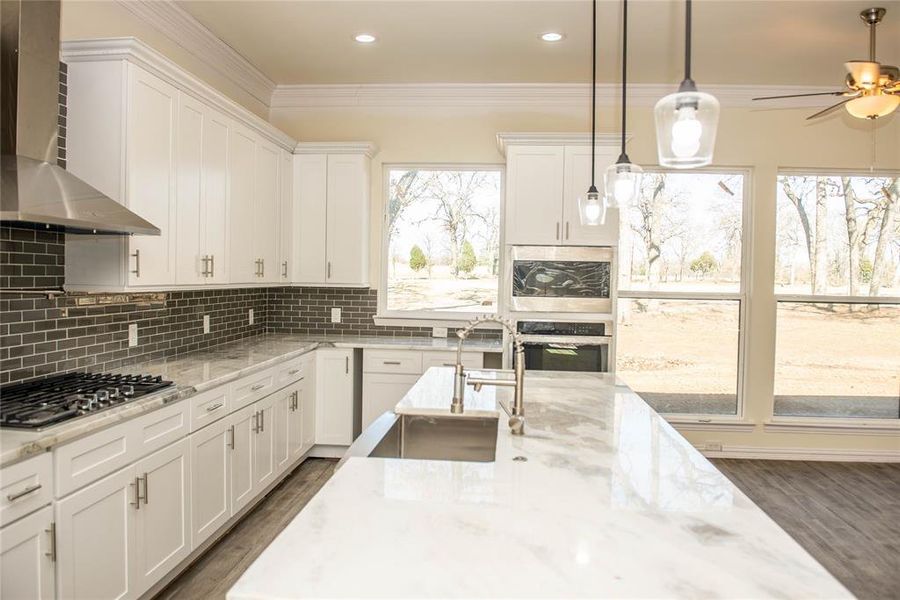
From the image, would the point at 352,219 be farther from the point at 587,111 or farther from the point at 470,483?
the point at 470,483

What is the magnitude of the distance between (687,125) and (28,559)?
2177 millimetres

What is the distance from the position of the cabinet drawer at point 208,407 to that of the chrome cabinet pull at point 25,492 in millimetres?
888

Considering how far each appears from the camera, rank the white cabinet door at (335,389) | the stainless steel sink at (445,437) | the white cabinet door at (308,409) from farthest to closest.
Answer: the white cabinet door at (335,389), the white cabinet door at (308,409), the stainless steel sink at (445,437)

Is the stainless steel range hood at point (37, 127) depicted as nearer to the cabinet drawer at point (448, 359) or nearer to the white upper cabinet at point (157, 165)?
the white upper cabinet at point (157, 165)

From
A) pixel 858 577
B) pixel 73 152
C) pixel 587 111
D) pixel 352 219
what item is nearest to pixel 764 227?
pixel 587 111

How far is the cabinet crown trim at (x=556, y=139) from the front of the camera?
4404 mm

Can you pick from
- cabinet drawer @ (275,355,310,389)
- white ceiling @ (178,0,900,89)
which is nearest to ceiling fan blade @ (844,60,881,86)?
white ceiling @ (178,0,900,89)

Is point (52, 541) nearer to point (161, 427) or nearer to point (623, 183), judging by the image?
point (161, 427)

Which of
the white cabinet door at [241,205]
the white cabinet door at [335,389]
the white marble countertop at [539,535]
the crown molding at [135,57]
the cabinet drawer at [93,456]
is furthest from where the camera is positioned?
the white cabinet door at [335,389]

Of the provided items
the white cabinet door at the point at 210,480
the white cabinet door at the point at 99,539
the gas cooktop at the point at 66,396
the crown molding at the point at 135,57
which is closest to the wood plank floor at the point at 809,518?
the white cabinet door at the point at 210,480

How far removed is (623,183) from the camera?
2141 millimetres

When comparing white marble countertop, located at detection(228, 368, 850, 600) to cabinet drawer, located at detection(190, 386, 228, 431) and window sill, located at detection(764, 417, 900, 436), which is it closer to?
cabinet drawer, located at detection(190, 386, 228, 431)

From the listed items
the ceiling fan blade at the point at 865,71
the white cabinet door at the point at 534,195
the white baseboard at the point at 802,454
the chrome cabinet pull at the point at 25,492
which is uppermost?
the ceiling fan blade at the point at 865,71

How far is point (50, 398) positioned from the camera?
7.31 ft
